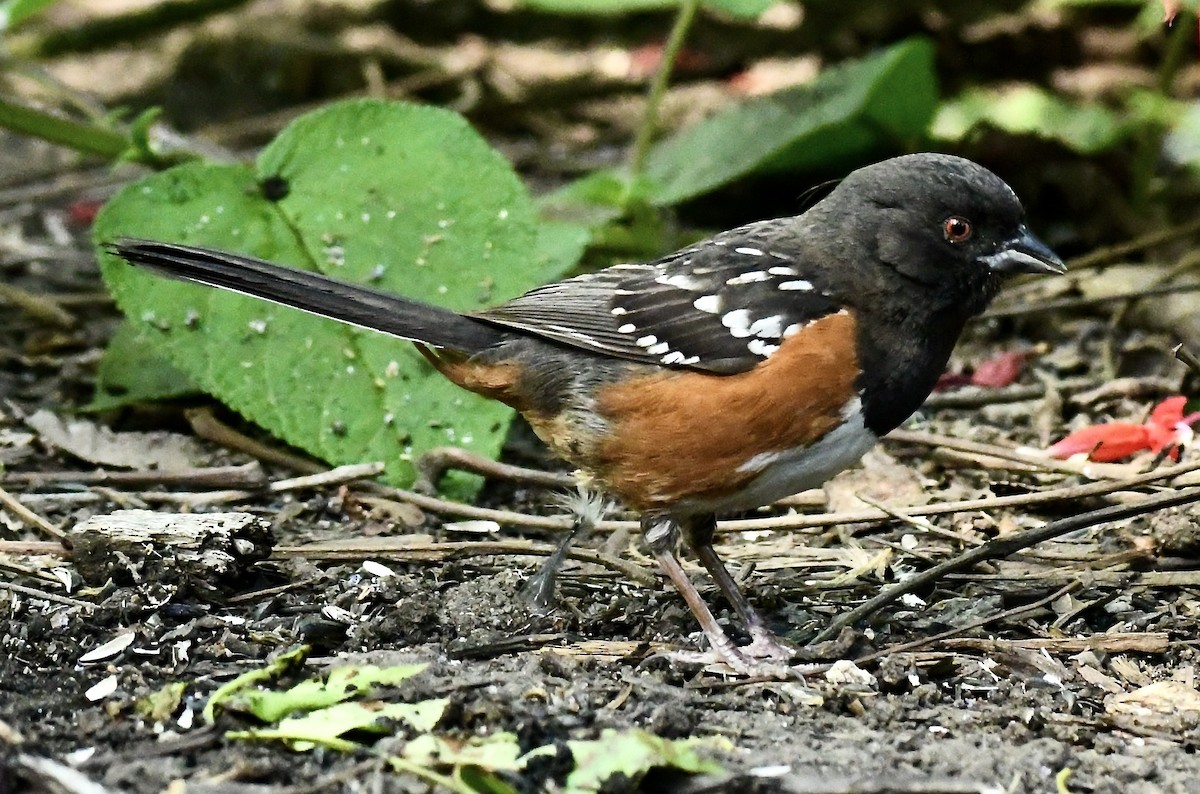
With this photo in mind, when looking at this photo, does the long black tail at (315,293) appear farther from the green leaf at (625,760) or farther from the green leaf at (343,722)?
the green leaf at (625,760)

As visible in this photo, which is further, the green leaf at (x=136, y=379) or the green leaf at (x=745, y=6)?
the green leaf at (x=745, y=6)

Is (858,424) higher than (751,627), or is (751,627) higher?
(858,424)

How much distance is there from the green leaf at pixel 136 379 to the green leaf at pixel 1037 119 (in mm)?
2835

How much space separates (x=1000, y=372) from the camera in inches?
168

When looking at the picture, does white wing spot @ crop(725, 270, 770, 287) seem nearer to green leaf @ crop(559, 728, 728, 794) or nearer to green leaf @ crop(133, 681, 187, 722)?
green leaf @ crop(559, 728, 728, 794)

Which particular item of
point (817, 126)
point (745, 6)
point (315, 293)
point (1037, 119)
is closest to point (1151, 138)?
point (1037, 119)

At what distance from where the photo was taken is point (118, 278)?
3555mm

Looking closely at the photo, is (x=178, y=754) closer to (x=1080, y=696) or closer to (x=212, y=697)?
(x=212, y=697)

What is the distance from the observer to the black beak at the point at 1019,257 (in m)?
3.00

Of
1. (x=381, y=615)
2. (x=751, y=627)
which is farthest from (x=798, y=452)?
(x=381, y=615)

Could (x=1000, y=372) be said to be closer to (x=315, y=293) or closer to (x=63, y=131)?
(x=315, y=293)

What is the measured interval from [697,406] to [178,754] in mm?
1190

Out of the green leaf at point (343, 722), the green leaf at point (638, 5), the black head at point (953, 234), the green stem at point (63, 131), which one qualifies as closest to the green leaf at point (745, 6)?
the green leaf at point (638, 5)

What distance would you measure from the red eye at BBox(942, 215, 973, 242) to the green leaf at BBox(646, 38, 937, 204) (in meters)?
1.76
